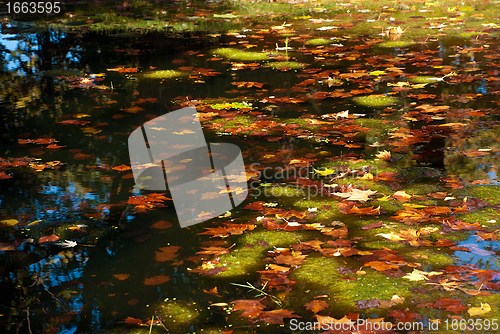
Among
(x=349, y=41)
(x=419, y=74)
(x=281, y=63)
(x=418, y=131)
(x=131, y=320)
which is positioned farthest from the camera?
(x=349, y=41)

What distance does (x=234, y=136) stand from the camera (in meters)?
5.54

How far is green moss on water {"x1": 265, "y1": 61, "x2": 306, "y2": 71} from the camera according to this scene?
7602 mm

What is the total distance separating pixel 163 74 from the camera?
7520 mm

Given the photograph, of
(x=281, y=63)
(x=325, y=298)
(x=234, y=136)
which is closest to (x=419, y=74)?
(x=281, y=63)

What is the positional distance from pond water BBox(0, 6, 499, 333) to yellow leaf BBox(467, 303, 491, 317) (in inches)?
1.8

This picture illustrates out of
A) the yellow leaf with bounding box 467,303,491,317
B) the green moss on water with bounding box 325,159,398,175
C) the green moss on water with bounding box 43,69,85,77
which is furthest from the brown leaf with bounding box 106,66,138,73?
the yellow leaf with bounding box 467,303,491,317

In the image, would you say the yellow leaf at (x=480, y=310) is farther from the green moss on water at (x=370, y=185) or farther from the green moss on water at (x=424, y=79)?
the green moss on water at (x=424, y=79)

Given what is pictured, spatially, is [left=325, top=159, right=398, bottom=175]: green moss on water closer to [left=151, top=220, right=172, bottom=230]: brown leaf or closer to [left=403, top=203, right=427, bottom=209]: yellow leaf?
[left=403, top=203, right=427, bottom=209]: yellow leaf

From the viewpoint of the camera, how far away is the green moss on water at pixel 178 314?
305 centimetres

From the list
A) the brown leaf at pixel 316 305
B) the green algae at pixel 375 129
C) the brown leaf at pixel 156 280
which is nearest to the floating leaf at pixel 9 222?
the brown leaf at pixel 156 280

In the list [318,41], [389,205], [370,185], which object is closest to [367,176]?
[370,185]

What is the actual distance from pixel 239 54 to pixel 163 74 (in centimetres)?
126

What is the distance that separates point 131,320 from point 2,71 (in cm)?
561

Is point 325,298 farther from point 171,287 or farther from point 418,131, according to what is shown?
point 418,131
